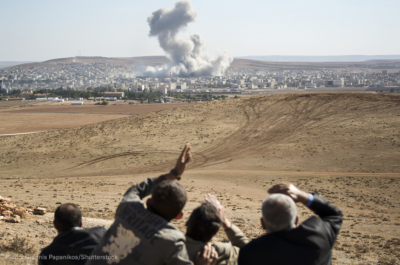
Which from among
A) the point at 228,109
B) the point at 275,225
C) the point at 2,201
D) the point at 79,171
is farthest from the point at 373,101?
the point at 275,225

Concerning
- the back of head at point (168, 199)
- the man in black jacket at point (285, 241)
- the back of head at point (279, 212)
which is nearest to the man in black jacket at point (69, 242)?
the back of head at point (168, 199)

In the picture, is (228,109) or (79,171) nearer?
(79,171)

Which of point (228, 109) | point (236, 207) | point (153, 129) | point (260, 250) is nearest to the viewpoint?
point (260, 250)

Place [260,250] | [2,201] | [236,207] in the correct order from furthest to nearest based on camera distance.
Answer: [236,207] < [2,201] < [260,250]

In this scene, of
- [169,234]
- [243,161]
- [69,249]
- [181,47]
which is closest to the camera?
[169,234]

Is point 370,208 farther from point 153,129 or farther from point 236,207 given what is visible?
point 153,129

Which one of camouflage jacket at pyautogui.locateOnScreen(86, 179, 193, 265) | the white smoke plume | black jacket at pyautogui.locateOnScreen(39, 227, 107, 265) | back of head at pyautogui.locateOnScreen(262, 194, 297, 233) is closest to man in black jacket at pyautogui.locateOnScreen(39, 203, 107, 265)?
black jacket at pyautogui.locateOnScreen(39, 227, 107, 265)

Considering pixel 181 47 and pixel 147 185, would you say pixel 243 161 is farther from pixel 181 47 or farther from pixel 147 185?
pixel 181 47

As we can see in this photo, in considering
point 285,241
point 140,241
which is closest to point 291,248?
point 285,241
